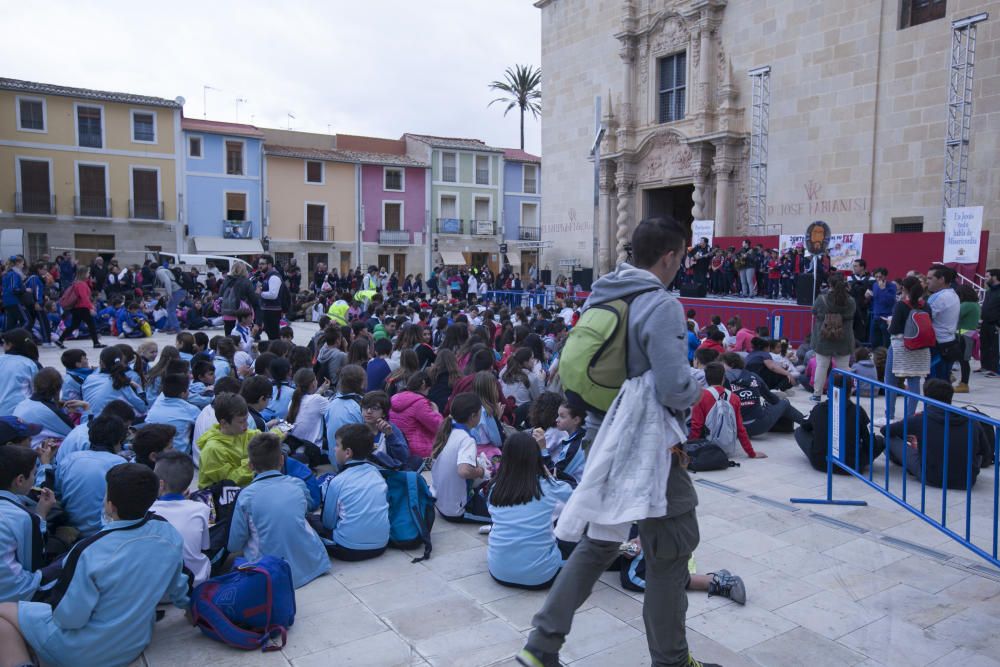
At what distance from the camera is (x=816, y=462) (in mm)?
6418

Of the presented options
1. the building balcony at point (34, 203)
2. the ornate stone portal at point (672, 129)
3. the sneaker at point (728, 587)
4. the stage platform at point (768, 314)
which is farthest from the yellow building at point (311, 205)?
the sneaker at point (728, 587)

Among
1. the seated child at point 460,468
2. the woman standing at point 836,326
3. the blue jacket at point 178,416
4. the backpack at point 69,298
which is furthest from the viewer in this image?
the backpack at point 69,298

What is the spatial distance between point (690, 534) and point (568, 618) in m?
0.58

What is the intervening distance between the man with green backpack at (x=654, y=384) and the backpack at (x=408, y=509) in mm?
1829

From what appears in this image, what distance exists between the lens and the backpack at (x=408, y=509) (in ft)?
15.0

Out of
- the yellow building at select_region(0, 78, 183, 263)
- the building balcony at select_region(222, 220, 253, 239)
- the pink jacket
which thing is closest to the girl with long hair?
the pink jacket

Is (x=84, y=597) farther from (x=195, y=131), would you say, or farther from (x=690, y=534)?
(x=195, y=131)

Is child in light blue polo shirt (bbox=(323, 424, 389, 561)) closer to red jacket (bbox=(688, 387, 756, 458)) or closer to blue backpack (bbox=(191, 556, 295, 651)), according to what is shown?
blue backpack (bbox=(191, 556, 295, 651))

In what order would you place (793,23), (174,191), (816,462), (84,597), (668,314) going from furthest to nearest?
(174,191), (793,23), (816,462), (84,597), (668,314)

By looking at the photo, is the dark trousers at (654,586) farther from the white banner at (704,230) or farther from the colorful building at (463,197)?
the colorful building at (463,197)

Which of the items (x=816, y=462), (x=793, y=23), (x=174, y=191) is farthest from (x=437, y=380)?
(x=174, y=191)

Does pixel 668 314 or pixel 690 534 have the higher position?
pixel 668 314

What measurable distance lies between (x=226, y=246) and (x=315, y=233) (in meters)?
4.87

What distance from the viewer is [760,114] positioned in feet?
64.1
